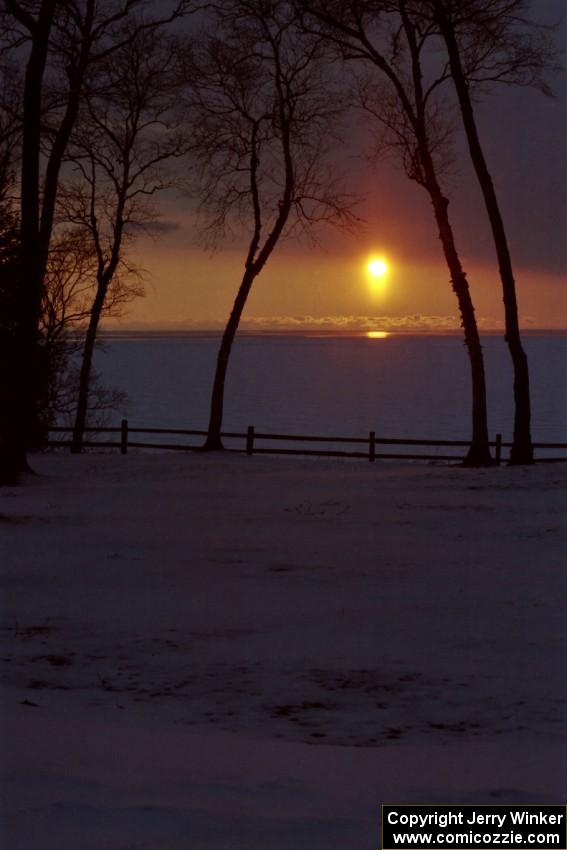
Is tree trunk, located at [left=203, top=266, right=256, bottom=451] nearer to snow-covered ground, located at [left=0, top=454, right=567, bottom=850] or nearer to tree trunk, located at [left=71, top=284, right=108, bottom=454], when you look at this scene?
tree trunk, located at [left=71, top=284, right=108, bottom=454]

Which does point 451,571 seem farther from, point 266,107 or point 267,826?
point 266,107

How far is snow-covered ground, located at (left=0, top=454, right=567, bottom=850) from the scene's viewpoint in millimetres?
5930

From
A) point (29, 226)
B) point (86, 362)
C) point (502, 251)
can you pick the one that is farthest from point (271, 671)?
point (86, 362)

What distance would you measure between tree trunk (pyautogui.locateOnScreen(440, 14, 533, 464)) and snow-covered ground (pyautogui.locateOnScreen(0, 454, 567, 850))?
385 inches

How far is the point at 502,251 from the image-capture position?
2881 centimetres

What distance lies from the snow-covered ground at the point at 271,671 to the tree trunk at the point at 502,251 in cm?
979

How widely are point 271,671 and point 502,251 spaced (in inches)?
841

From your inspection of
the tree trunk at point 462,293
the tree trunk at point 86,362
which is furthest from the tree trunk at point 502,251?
the tree trunk at point 86,362

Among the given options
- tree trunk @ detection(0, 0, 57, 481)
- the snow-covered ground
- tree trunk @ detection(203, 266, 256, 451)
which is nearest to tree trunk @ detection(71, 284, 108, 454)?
tree trunk @ detection(203, 266, 256, 451)

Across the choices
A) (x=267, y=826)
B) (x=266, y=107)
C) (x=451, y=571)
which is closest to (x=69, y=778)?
(x=267, y=826)

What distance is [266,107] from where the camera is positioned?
36219 millimetres

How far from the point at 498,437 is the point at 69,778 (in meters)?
28.6

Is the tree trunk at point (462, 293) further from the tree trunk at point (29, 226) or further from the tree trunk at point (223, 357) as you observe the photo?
the tree trunk at point (29, 226)

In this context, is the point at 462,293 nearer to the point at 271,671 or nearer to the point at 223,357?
the point at 223,357
